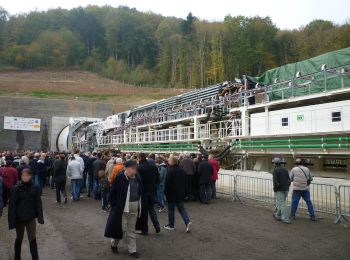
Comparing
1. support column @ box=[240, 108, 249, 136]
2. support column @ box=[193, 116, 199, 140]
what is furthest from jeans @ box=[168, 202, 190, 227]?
support column @ box=[193, 116, 199, 140]

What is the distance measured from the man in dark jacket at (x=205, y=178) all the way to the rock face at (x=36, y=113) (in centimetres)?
3571

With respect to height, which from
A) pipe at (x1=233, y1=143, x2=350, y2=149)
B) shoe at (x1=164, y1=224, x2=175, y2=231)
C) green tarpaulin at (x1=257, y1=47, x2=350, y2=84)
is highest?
green tarpaulin at (x1=257, y1=47, x2=350, y2=84)

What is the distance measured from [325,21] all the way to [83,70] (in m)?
58.5

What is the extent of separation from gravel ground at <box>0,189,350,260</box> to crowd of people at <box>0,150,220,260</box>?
406 mm

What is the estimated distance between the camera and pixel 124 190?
5.44 metres

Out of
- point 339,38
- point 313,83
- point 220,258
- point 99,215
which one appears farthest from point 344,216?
point 339,38

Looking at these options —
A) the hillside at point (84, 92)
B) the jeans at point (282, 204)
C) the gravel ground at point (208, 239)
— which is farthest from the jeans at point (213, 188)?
the hillside at point (84, 92)

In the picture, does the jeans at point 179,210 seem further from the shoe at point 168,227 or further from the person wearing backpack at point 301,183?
the person wearing backpack at point 301,183

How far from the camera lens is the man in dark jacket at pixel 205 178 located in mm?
10461

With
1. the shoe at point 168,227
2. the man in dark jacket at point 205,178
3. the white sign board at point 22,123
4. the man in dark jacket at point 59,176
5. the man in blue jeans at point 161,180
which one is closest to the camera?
the shoe at point 168,227

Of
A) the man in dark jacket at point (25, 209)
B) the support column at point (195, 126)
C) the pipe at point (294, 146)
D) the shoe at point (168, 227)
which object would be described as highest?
the support column at point (195, 126)

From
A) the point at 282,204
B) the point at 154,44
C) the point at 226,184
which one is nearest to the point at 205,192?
the point at 226,184

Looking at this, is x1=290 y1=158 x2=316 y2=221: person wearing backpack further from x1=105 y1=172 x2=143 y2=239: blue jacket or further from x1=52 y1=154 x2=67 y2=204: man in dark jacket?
x1=52 y1=154 x2=67 y2=204: man in dark jacket

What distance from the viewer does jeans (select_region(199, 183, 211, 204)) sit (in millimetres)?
10685
